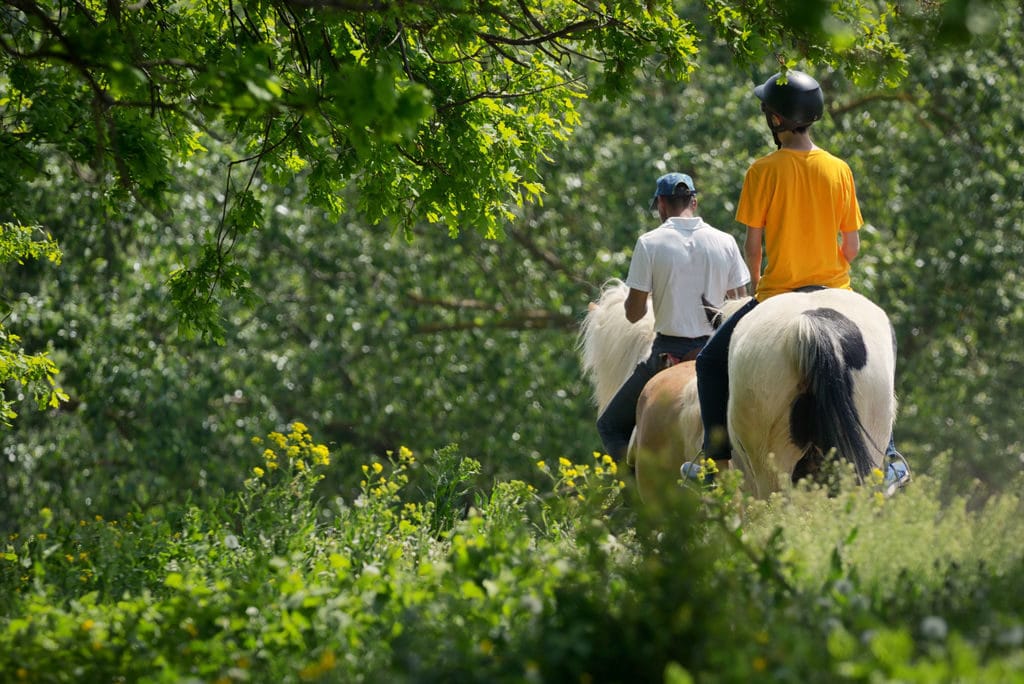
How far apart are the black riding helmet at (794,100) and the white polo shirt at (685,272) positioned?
911mm

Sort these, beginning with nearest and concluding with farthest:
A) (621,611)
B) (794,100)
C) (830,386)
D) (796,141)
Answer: (621,611) → (830,386) → (794,100) → (796,141)

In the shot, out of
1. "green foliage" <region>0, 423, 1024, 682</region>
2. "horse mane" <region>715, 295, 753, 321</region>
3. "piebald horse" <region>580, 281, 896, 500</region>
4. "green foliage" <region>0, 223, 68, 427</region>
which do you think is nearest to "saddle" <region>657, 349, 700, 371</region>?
"horse mane" <region>715, 295, 753, 321</region>

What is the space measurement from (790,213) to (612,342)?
5.87 ft

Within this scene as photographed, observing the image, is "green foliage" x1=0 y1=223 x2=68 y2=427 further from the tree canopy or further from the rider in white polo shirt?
the rider in white polo shirt

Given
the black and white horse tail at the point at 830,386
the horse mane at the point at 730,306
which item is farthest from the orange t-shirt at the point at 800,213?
the black and white horse tail at the point at 830,386

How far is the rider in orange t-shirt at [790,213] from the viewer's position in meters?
5.92

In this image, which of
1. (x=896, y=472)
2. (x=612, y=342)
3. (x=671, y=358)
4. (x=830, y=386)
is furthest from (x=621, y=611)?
(x=612, y=342)

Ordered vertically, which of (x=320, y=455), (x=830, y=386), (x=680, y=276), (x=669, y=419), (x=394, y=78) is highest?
(x=394, y=78)

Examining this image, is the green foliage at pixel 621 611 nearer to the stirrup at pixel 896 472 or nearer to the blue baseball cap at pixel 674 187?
the stirrup at pixel 896 472

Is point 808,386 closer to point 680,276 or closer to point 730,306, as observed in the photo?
point 730,306

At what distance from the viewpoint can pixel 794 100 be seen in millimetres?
5969

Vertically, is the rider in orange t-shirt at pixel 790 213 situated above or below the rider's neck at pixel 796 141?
below

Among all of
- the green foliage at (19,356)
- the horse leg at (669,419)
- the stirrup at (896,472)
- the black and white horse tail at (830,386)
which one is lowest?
the stirrup at (896,472)

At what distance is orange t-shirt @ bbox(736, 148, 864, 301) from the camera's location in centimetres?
601
